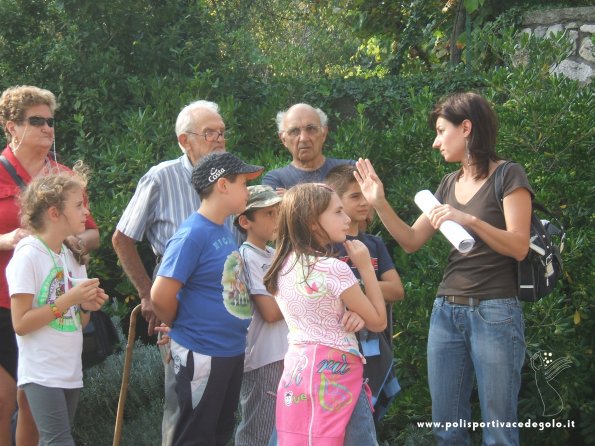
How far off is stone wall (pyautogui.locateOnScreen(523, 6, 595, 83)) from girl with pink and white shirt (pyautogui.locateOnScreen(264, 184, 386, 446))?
12.3ft

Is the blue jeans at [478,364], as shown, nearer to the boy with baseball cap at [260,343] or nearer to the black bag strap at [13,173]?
the boy with baseball cap at [260,343]

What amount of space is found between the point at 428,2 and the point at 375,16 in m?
0.63

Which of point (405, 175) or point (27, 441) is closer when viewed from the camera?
point (27, 441)

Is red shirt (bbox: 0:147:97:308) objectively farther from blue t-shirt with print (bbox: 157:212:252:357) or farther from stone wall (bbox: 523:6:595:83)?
stone wall (bbox: 523:6:595:83)

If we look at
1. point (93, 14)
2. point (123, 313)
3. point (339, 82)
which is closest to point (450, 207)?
point (123, 313)

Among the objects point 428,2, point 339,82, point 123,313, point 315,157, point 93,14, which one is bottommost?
point 123,313

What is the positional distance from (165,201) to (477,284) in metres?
1.70

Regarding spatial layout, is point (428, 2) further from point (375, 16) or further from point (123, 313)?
point (123, 313)

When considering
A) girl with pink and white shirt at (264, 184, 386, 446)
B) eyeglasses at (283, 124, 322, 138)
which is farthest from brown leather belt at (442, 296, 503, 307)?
eyeglasses at (283, 124, 322, 138)

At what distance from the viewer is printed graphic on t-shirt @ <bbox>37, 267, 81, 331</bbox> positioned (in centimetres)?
411

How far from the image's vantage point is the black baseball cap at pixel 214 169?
4.24 meters

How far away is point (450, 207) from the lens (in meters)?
4.07

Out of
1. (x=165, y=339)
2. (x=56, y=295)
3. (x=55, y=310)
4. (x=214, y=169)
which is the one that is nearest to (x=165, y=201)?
(x=214, y=169)

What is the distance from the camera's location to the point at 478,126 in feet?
13.8
